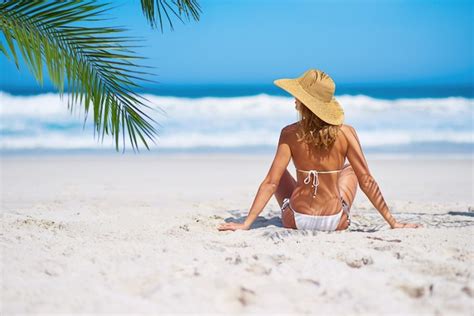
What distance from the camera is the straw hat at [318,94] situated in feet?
11.3

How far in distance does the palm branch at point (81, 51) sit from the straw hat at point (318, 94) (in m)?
0.89

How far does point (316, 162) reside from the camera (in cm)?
364

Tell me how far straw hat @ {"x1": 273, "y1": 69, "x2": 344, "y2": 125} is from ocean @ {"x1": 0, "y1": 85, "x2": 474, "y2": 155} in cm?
699

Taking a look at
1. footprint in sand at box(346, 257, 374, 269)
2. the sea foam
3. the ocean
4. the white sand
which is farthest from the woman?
the sea foam

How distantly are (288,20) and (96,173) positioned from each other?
30707 mm

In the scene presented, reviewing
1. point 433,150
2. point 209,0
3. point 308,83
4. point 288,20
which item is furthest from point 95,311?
point 288,20

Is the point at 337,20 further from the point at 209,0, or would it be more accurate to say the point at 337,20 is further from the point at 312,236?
the point at 312,236

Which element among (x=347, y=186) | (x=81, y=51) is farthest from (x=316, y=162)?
(x=81, y=51)

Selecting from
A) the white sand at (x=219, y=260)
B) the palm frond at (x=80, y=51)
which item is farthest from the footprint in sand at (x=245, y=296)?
the palm frond at (x=80, y=51)

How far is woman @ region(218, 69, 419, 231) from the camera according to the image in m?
3.50

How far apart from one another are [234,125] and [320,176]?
454 inches

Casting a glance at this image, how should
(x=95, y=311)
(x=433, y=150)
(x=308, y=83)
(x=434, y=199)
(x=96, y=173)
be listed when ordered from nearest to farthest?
(x=95, y=311) → (x=308, y=83) → (x=434, y=199) → (x=96, y=173) → (x=433, y=150)

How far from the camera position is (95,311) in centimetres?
230

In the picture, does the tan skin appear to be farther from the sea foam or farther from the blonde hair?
the sea foam
